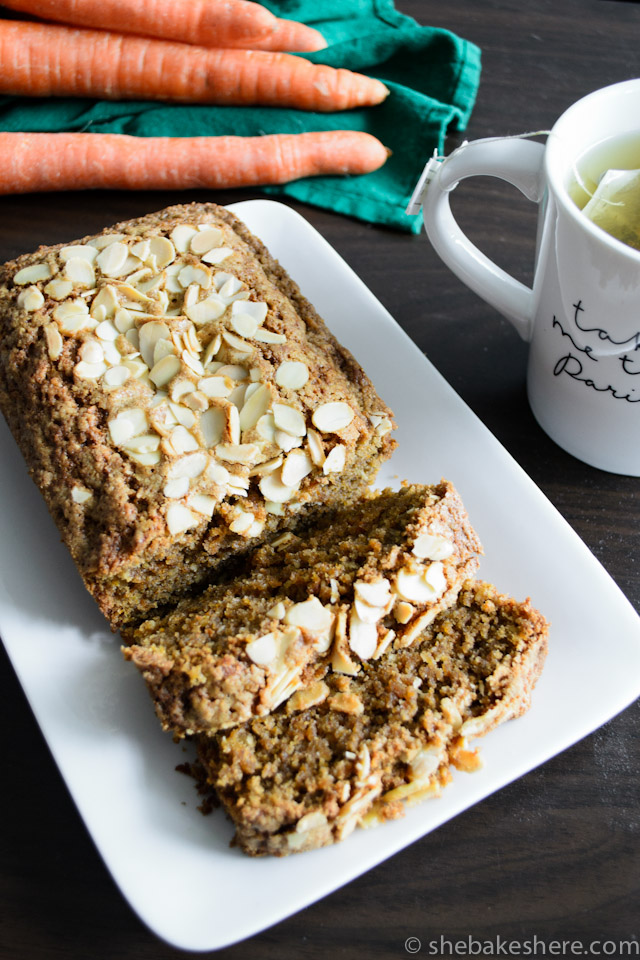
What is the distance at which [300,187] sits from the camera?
113 inches

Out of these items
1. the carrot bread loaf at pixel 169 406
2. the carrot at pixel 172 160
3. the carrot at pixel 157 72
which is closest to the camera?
the carrot bread loaf at pixel 169 406

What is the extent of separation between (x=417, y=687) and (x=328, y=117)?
2.17 meters

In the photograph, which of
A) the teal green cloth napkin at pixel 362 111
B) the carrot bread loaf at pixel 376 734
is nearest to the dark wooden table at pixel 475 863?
the carrot bread loaf at pixel 376 734

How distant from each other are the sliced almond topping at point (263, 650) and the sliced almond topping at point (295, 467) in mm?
343

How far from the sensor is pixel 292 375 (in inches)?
73.3

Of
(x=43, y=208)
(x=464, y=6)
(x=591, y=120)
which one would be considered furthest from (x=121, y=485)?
(x=464, y=6)

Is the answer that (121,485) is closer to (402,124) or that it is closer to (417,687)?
(417,687)

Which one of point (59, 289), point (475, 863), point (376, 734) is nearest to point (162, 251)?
point (59, 289)

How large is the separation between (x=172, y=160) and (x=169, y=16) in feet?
1.84

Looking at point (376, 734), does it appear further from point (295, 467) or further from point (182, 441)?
point (182, 441)

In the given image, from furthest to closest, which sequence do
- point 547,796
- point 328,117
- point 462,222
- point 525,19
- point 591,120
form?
point 525,19
point 328,117
point 462,222
point 591,120
point 547,796

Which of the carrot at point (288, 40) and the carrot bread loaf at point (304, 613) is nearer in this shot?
the carrot bread loaf at point (304, 613)

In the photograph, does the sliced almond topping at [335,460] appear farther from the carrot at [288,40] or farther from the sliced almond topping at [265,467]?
the carrot at [288,40]

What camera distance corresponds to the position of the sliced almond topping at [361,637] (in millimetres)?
1617
